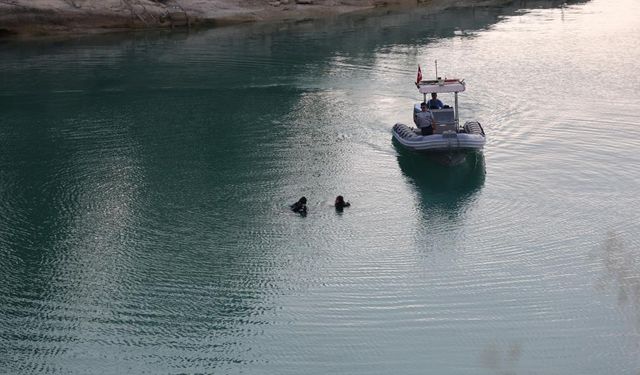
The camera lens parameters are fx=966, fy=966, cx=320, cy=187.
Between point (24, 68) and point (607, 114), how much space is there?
36.4 m

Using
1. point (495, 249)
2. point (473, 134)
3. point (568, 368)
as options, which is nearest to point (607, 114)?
point (473, 134)

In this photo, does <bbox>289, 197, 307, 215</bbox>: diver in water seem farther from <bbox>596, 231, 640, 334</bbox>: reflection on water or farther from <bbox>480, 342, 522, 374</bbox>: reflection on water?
<bbox>480, 342, 522, 374</bbox>: reflection on water

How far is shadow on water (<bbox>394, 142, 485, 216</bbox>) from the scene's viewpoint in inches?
1484

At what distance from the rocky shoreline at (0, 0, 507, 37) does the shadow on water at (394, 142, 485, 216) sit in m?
38.9

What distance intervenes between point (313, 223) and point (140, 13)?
4612 centimetres

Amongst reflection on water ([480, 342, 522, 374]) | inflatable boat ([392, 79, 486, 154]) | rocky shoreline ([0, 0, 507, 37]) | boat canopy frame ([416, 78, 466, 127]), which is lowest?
reflection on water ([480, 342, 522, 374])

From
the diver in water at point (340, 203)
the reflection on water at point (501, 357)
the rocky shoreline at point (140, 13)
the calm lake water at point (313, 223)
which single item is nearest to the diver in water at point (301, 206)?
the calm lake water at point (313, 223)

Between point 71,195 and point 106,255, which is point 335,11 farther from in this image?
point 106,255

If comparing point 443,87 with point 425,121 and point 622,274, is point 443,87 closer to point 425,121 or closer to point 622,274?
point 425,121

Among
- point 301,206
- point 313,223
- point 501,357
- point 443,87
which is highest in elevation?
point 443,87

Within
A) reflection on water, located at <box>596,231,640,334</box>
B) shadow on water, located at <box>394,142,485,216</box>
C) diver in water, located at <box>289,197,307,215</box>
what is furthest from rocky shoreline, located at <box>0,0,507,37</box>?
reflection on water, located at <box>596,231,640,334</box>

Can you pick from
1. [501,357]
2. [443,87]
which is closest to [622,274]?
[501,357]

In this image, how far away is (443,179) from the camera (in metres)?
→ 40.3

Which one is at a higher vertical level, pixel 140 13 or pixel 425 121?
pixel 140 13
